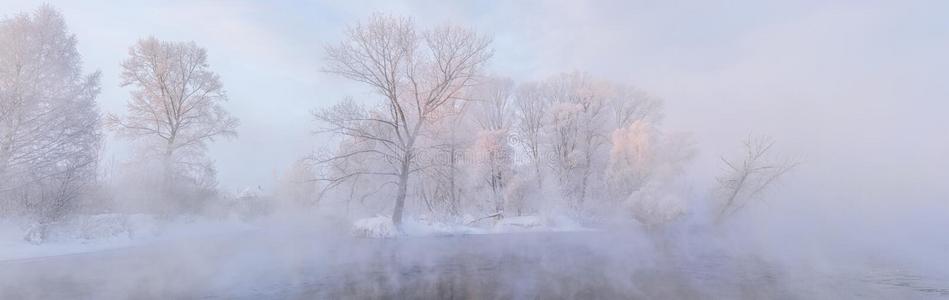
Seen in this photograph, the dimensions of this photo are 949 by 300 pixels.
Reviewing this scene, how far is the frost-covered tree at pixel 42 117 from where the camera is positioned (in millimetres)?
16672

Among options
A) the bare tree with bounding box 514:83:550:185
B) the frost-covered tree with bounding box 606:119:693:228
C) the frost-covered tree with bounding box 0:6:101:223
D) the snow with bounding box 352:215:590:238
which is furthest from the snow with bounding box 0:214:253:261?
the frost-covered tree with bounding box 606:119:693:228

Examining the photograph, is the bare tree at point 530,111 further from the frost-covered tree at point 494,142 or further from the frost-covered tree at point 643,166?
the frost-covered tree at point 643,166

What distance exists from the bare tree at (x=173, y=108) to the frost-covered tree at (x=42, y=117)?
7.57m

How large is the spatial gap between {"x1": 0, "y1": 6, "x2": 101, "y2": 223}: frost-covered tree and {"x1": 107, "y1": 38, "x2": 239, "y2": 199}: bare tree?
7.57m

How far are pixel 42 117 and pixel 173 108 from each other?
9.69 meters

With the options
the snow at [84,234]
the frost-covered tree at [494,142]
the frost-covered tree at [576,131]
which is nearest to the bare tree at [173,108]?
the snow at [84,234]

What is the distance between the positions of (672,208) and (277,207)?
28107 mm

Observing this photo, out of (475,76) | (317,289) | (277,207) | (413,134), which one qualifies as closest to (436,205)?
(413,134)

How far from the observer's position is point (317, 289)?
10.1 meters

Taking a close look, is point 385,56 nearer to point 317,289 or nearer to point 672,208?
point 317,289

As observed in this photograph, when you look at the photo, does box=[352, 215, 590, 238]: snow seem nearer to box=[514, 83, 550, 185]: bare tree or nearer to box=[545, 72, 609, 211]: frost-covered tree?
box=[545, 72, 609, 211]: frost-covered tree

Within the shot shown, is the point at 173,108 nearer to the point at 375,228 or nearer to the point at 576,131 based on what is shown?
the point at 375,228

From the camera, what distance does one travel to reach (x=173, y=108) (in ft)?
87.5

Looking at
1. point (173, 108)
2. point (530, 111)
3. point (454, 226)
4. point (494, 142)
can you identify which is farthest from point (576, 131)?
point (173, 108)
